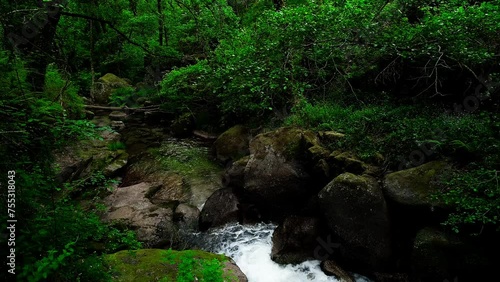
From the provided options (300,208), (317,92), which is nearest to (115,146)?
(300,208)

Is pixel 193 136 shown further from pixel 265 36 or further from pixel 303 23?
pixel 303 23

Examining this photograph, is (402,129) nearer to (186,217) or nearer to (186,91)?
(186,217)

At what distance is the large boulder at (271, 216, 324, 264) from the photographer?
6.82 metres

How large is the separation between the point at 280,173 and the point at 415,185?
344 cm

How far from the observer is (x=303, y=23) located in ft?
21.9

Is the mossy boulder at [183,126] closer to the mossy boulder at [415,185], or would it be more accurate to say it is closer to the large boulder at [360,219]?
the large boulder at [360,219]

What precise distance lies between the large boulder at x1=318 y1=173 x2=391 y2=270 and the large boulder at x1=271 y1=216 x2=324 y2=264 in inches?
20.0

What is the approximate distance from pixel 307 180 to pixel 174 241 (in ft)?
12.8

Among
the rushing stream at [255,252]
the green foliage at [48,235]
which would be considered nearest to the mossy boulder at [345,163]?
the rushing stream at [255,252]

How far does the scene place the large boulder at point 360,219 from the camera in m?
6.12

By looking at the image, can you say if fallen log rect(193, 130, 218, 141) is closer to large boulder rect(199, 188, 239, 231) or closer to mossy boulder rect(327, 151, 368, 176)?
large boulder rect(199, 188, 239, 231)

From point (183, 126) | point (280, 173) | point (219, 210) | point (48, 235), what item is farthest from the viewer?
point (183, 126)

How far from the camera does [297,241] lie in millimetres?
6969

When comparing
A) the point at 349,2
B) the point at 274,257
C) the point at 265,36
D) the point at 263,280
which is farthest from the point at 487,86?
the point at 263,280
